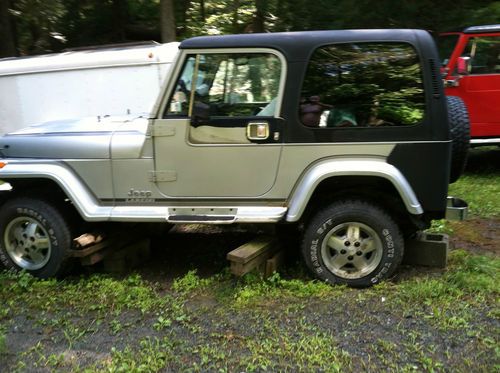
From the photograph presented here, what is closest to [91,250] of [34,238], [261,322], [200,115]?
[34,238]

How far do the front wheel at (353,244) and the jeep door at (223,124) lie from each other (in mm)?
553

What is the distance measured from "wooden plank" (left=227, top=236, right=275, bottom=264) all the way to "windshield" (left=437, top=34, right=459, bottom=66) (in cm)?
523

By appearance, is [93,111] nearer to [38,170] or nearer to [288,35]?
[38,170]

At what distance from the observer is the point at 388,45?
A: 3.93m

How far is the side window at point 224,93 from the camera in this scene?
4.07 meters

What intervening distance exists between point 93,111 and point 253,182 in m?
5.34

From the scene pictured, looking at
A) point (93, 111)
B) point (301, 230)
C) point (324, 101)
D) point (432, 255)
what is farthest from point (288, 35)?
point (93, 111)

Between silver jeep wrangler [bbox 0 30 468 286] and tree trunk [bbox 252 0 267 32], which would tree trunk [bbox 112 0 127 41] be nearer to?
tree trunk [bbox 252 0 267 32]

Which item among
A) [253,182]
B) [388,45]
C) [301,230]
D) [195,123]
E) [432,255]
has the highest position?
[388,45]

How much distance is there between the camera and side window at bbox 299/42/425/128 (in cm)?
391

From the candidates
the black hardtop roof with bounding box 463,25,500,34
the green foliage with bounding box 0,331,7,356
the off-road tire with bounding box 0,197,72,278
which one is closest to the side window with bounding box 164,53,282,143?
the off-road tire with bounding box 0,197,72,278

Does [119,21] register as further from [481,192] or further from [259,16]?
[481,192]

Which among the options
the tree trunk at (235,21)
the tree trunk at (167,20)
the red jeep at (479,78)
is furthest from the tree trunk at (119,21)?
the red jeep at (479,78)

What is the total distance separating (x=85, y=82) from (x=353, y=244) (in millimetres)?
6059
